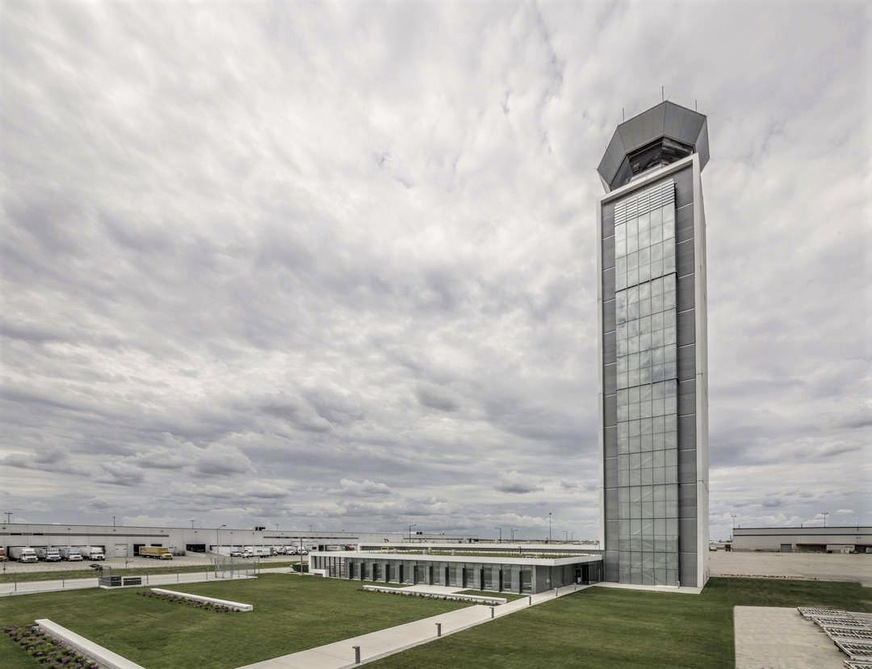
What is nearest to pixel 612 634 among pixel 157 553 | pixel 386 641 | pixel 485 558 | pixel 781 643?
pixel 781 643

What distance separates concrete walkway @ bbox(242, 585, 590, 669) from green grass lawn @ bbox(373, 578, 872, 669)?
1.12 metres

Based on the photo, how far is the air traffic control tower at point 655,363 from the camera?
62.4 metres

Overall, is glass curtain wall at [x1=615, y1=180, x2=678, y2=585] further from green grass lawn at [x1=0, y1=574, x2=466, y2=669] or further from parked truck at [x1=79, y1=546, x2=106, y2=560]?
parked truck at [x1=79, y1=546, x2=106, y2=560]

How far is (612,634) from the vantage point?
3391 centimetres

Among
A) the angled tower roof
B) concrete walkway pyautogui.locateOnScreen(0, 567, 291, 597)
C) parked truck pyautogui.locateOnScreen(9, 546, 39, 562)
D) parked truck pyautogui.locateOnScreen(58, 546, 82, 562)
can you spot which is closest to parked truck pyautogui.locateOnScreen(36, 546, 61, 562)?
parked truck pyautogui.locateOnScreen(58, 546, 82, 562)

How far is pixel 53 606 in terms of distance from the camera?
150 feet

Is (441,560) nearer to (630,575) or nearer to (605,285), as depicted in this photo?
(630,575)

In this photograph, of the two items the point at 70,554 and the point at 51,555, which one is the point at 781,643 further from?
the point at 70,554

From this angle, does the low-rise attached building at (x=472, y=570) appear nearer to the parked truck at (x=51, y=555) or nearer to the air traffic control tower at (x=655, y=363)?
the air traffic control tower at (x=655, y=363)

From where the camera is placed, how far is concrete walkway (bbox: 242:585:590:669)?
1071 inches

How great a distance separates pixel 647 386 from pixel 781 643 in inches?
1505

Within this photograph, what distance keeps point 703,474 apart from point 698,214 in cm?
3288

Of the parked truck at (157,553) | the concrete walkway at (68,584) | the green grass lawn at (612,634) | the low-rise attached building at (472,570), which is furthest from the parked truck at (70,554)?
the green grass lawn at (612,634)

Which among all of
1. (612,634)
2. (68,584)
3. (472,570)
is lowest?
(68,584)
